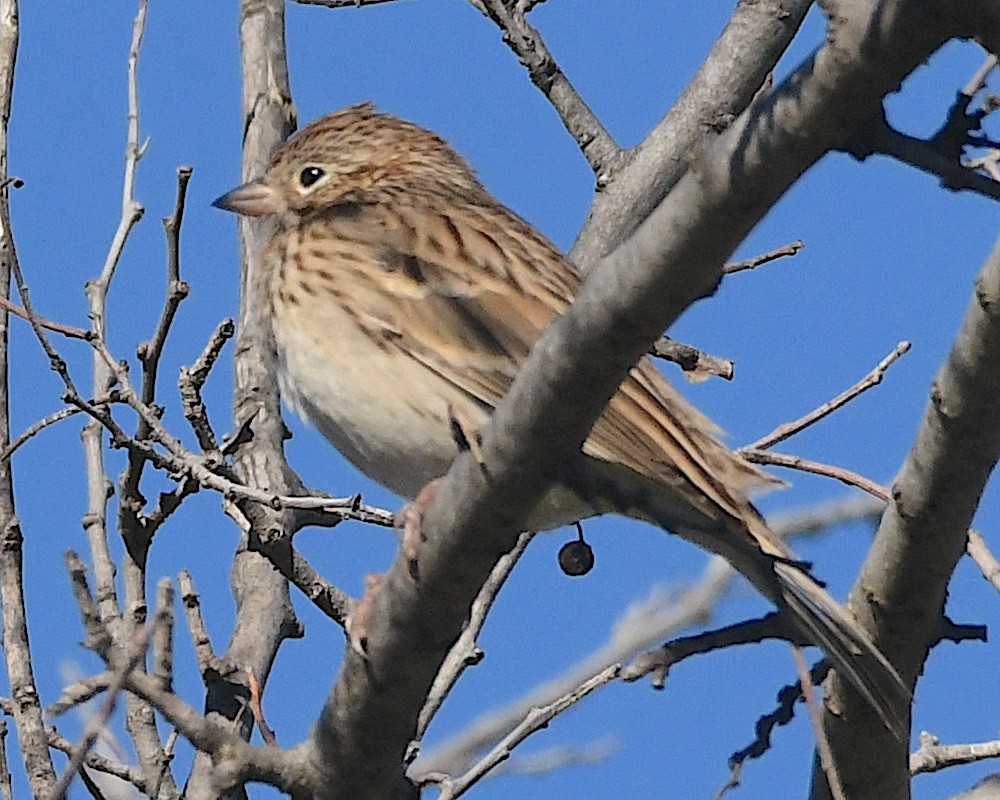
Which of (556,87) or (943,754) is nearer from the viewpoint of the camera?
(943,754)

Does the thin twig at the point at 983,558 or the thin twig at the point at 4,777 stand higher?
the thin twig at the point at 983,558

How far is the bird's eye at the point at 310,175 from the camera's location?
603 centimetres

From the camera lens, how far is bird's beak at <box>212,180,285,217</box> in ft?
19.5

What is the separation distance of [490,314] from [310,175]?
1278 mm

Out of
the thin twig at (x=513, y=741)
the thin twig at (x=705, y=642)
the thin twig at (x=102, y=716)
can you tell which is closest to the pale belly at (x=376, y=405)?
the thin twig at (x=513, y=741)

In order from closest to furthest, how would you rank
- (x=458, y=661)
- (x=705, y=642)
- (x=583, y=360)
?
Answer: (x=583, y=360)
(x=705, y=642)
(x=458, y=661)

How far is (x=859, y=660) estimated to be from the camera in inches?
151

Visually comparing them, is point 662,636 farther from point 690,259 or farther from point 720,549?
point 690,259

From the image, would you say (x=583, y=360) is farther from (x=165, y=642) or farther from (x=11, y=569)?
(x=11, y=569)

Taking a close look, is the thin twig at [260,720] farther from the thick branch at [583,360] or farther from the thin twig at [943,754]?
the thin twig at [943,754]

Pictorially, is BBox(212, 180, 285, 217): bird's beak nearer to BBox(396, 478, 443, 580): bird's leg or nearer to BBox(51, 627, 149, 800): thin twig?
BBox(396, 478, 443, 580): bird's leg

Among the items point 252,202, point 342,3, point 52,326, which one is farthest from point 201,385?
point 342,3

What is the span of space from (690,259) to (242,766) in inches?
64.2

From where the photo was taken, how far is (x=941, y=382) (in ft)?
10.4
